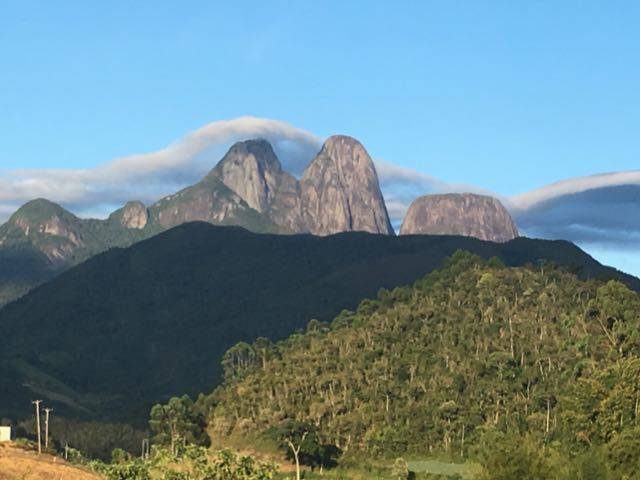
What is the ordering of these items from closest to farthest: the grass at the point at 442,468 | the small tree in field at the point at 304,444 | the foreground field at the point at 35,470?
the foreground field at the point at 35,470
the grass at the point at 442,468
the small tree in field at the point at 304,444

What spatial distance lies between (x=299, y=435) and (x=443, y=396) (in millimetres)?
27143

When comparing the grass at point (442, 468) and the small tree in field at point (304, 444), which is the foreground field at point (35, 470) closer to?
the grass at point (442, 468)

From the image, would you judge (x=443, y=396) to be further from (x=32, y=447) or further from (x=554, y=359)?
(x=32, y=447)

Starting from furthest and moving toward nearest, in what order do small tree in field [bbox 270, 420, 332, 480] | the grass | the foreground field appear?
1. small tree in field [bbox 270, 420, 332, 480]
2. the grass
3. the foreground field

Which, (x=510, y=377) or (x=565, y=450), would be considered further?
(x=510, y=377)

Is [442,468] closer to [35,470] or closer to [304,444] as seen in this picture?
[304,444]

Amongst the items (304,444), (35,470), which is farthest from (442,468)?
(35,470)

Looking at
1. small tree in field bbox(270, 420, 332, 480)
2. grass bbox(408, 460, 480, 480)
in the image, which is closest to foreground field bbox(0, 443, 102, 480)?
grass bbox(408, 460, 480, 480)

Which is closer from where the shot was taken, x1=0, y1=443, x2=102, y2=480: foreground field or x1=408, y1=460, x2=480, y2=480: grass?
x1=0, y1=443, x2=102, y2=480: foreground field

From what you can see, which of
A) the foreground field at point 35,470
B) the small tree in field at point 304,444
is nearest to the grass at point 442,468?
the small tree in field at point 304,444

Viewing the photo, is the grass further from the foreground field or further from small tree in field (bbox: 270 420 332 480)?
the foreground field

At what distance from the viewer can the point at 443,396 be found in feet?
627

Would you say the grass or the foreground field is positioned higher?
the foreground field

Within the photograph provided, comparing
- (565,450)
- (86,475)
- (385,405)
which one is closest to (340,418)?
(385,405)
